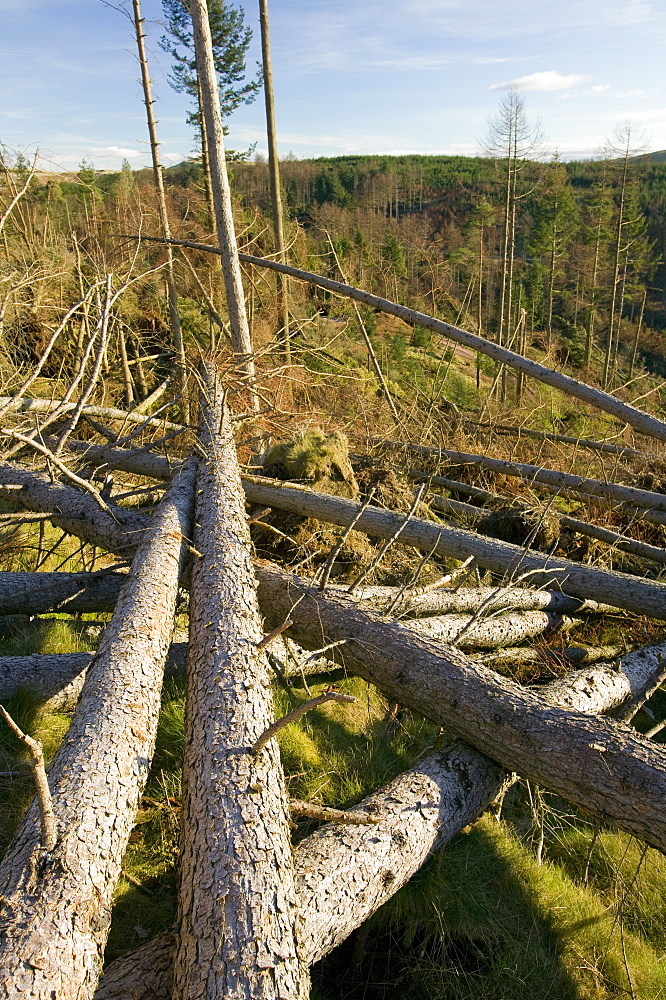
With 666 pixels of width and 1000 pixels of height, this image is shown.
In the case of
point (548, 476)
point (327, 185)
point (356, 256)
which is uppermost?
point (327, 185)

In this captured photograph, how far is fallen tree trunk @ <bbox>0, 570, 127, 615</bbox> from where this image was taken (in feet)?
11.7

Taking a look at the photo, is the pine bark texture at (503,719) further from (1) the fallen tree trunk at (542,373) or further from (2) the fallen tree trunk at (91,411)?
(2) the fallen tree trunk at (91,411)

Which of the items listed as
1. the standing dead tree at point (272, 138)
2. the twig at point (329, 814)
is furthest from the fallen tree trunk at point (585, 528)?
the standing dead tree at point (272, 138)

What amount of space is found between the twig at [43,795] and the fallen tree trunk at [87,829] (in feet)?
0.13

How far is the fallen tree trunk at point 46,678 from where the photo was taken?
3.04 m

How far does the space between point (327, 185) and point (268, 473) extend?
155 ft

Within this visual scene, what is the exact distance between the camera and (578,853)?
3.13 m

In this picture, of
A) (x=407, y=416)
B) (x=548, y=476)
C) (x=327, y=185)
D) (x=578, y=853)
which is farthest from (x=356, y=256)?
(x=327, y=185)

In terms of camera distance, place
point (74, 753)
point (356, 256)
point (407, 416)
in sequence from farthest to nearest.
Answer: point (356, 256)
point (407, 416)
point (74, 753)

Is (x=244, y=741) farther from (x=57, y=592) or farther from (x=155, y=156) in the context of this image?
(x=155, y=156)

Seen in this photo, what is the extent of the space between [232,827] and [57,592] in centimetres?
245

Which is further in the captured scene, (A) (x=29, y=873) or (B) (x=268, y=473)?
(B) (x=268, y=473)

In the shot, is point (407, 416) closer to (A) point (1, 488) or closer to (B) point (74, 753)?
(A) point (1, 488)

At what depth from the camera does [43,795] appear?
1.46m
